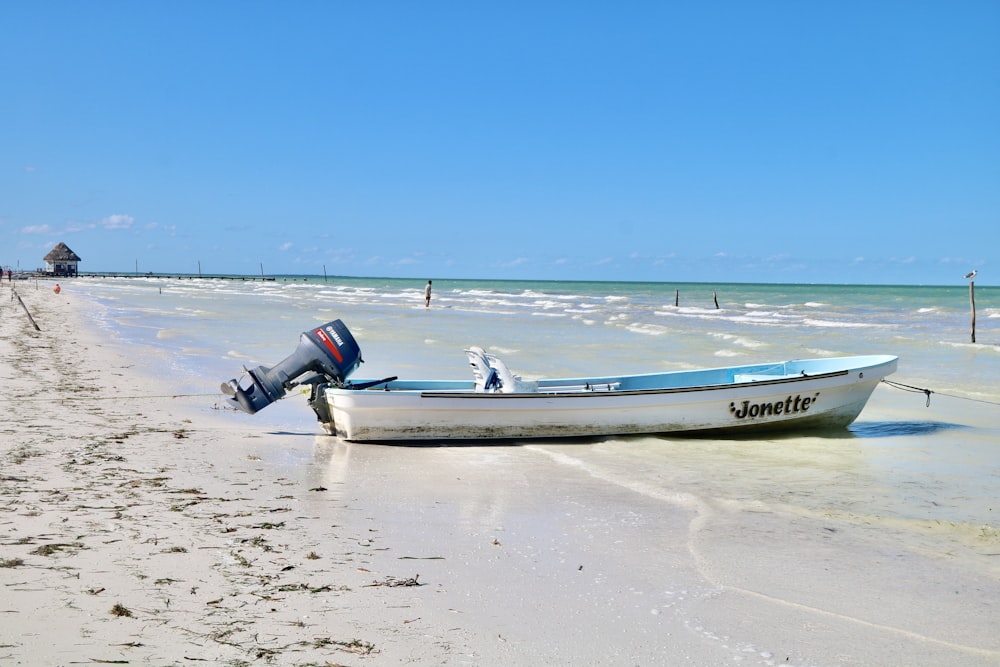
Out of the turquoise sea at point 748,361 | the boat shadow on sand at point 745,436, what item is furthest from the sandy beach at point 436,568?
the boat shadow on sand at point 745,436

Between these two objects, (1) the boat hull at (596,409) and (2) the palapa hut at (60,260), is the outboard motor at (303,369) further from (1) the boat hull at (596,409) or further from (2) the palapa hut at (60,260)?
(2) the palapa hut at (60,260)

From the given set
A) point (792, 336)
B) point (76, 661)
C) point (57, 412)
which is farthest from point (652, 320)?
point (76, 661)

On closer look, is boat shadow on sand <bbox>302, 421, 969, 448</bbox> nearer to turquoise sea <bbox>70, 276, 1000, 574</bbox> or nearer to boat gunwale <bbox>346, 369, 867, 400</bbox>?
turquoise sea <bbox>70, 276, 1000, 574</bbox>

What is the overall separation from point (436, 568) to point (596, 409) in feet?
15.9

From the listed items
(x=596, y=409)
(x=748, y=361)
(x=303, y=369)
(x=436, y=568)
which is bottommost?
(x=436, y=568)

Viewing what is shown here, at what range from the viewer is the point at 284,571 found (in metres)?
4.84

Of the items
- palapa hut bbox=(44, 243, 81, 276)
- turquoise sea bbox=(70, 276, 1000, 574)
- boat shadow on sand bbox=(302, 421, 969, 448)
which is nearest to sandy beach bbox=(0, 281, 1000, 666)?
turquoise sea bbox=(70, 276, 1000, 574)

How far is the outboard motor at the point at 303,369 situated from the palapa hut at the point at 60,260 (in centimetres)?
11178

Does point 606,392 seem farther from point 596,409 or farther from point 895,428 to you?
point 895,428

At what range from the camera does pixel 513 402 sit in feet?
30.9

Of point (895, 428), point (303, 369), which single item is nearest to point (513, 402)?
point (303, 369)

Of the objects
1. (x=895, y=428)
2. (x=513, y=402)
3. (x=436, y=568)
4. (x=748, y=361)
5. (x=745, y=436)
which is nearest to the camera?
(x=436, y=568)

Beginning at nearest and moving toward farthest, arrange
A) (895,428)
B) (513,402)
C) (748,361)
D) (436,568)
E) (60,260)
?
(436,568)
(513,402)
(895,428)
(748,361)
(60,260)

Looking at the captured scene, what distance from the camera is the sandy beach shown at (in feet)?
12.9
